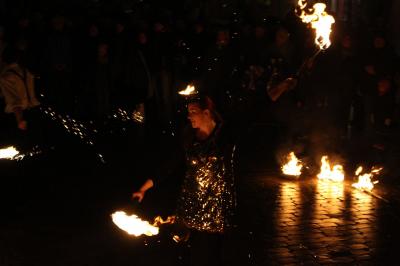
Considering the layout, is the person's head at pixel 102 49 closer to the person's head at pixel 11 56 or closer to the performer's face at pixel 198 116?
the person's head at pixel 11 56

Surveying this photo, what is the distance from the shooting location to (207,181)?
5332 mm

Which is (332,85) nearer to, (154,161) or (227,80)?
(227,80)

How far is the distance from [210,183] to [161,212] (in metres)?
3.41

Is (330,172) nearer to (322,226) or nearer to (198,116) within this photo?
(322,226)

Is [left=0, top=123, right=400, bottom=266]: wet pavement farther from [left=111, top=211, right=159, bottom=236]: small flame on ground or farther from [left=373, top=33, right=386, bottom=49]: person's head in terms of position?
[left=373, top=33, right=386, bottom=49]: person's head

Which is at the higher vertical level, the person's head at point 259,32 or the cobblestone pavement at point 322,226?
the person's head at point 259,32

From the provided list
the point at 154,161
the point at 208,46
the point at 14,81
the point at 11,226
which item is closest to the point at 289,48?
the point at 208,46

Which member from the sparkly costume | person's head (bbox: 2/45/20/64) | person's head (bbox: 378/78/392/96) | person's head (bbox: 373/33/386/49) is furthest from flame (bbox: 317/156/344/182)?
the sparkly costume

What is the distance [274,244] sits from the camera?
729 cm

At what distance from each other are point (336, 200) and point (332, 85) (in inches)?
120

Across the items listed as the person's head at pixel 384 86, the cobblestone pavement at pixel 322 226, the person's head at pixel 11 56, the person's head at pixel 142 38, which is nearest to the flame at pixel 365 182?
the cobblestone pavement at pixel 322 226

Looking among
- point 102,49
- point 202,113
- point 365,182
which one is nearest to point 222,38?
point 102,49

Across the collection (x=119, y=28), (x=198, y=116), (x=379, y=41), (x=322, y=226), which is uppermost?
(x=119, y=28)

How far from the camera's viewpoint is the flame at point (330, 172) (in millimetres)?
10227
